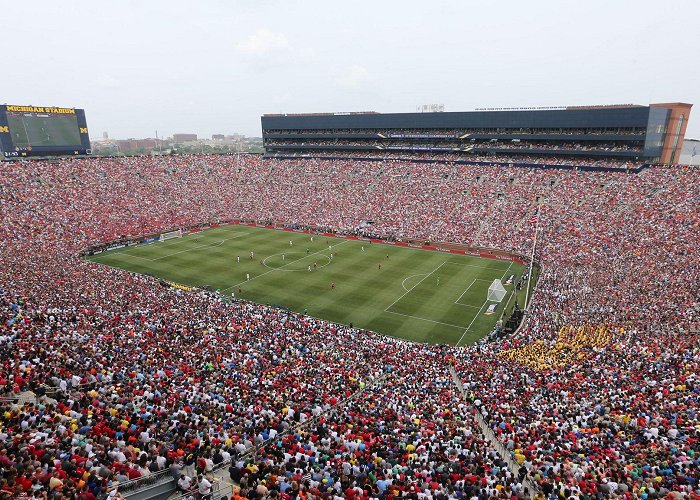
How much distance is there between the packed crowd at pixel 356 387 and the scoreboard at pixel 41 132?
20078 mm

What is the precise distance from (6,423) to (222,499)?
6.15 metres

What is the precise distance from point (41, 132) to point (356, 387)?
66.6 meters

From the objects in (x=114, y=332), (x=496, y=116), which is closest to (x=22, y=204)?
(x=114, y=332)

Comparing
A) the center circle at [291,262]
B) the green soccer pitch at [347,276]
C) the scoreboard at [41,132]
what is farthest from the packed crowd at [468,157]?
the scoreboard at [41,132]

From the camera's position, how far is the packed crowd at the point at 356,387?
10.6m

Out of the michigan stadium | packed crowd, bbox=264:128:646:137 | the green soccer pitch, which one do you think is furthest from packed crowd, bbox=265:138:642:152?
the green soccer pitch

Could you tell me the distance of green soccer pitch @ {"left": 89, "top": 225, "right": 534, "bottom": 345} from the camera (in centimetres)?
3347

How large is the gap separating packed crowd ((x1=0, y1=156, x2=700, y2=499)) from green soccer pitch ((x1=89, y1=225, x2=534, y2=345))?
15.8 ft

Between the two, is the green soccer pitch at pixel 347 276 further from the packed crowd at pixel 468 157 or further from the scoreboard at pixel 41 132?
the packed crowd at pixel 468 157

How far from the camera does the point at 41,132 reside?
61.0 meters

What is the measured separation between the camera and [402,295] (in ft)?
125

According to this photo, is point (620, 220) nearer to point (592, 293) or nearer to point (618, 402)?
point (592, 293)

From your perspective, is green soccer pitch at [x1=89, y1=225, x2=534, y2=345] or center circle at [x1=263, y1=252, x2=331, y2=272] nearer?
green soccer pitch at [x1=89, y1=225, x2=534, y2=345]

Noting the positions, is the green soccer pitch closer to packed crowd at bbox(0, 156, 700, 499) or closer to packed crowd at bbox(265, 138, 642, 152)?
packed crowd at bbox(0, 156, 700, 499)
